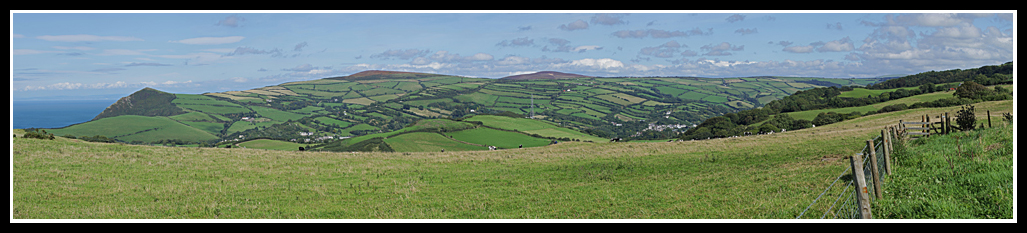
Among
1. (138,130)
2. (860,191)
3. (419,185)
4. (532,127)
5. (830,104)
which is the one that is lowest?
(138,130)

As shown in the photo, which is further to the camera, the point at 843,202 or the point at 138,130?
the point at 138,130

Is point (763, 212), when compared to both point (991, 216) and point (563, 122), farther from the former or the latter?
point (563, 122)

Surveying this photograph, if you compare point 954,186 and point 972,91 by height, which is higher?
point 972,91

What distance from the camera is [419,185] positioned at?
1795 cm

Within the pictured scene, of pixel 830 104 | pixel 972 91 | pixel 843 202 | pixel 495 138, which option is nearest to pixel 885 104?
pixel 972 91

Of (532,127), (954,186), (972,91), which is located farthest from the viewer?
(532,127)

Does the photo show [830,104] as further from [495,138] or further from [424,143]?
[424,143]

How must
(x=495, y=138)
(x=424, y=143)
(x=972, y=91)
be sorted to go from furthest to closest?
(x=495, y=138) → (x=424, y=143) → (x=972, y=91)

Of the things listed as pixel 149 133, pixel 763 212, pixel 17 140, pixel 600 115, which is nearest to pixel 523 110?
pixel 600 115

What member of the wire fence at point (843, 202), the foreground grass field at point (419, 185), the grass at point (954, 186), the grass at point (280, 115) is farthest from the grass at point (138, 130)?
the grass at point (954, 186)

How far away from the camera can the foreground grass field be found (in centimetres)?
1255

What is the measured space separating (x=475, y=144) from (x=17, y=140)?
7373 centimetres

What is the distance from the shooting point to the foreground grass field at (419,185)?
1255cm

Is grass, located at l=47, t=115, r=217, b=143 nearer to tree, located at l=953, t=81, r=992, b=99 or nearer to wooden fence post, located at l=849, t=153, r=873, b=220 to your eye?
wooden fence post, located at l=849, t=153, r=873, b=220
